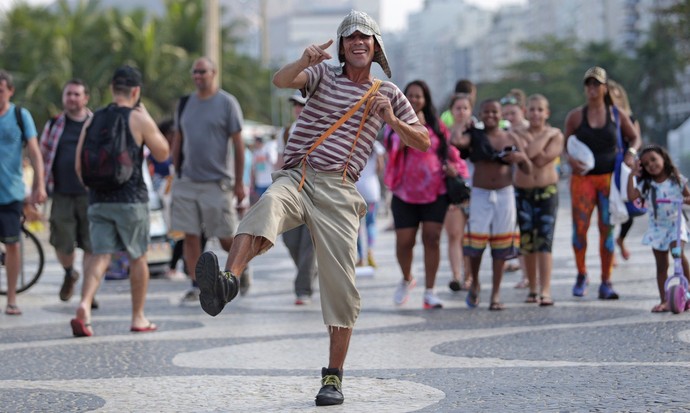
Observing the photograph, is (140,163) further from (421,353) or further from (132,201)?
(421,353)

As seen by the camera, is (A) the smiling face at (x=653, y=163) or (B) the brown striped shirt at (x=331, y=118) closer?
(B) the brown striped shirt at (x=331, y=118)

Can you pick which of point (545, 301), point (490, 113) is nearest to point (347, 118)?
point (490, 113)

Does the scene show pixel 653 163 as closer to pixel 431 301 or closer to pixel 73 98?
pixel 431 301

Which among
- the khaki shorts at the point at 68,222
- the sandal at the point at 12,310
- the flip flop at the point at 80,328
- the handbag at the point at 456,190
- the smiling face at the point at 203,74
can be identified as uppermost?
the smiling face at the point at 203,74

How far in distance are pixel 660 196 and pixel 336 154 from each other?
4.04 m

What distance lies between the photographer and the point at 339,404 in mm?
5938

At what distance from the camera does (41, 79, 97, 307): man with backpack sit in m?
11.0

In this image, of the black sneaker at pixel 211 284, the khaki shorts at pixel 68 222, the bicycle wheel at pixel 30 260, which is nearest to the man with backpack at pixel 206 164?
the khaki shorts at pixel 68 222

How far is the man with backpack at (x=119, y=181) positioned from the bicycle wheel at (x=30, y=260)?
2749 millimetres

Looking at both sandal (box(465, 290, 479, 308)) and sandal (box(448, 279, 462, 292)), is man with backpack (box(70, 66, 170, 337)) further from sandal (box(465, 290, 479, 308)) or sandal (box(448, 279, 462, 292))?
sandal (box(448, 279, 462, 292))

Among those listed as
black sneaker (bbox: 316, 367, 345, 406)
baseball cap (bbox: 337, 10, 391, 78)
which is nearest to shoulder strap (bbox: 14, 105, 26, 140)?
baseball cap (bbox: 337, 10, 391, 78)

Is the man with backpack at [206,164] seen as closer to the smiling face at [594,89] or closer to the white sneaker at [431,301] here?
the white sneaker at [431,301]

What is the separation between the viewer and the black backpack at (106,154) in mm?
9180

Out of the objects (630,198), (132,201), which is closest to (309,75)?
(132,201)
